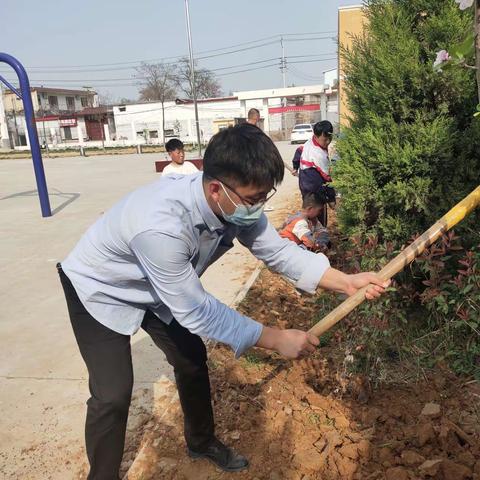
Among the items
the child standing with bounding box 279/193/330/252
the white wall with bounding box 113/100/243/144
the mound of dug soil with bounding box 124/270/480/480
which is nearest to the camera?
the mound of dug soil with bounding box 124/270/480/480

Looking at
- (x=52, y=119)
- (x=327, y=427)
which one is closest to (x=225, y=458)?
(x=327, y=427)

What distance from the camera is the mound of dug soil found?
7.39 feet

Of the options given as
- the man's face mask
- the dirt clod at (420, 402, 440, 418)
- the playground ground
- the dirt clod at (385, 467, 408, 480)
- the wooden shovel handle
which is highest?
the man's face mask

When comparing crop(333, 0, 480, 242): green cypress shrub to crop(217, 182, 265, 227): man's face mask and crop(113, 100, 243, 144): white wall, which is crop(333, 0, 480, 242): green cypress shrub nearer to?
crop(217, 182, 265, 227): man's face mask

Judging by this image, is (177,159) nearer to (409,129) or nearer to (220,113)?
(409,129)

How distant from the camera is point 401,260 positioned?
2.22 metres

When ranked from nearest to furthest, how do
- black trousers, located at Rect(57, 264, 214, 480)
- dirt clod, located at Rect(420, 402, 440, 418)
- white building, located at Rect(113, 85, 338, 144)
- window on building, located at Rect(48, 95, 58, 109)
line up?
black trousers, located at Rect(57, 264, 214, 480) < dirt clod, located at Rect(420, 402, 440, 418) < white building, located at Rect(113, 85, 338, 144) < window on building, located at Rect(48, 95, 58, 109)

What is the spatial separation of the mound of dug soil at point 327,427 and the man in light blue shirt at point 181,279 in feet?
0.65

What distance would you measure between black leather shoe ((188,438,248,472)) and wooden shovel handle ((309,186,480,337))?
793 millimetres

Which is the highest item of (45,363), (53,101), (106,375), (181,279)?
(53,101)

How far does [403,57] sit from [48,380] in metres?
3.23

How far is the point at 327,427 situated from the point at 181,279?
1376mm

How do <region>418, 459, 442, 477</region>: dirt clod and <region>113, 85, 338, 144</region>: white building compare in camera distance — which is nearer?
<region>418, 459, 442, 477</region>: dirt clod

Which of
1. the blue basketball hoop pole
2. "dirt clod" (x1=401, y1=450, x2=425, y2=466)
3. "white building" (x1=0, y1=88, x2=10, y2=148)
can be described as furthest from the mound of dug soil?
"white building" (x1=0, y1=88, x2=10, y2=148)
